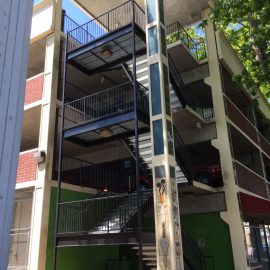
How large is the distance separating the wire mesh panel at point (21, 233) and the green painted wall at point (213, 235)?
6.65 meters

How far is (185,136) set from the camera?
15.6 m

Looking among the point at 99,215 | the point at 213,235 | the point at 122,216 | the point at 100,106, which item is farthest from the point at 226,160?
the point at 100,106

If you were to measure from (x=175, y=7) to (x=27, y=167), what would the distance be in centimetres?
1122

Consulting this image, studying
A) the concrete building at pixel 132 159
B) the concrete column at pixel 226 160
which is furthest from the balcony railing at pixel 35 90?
the concrete column at pixel 226 160

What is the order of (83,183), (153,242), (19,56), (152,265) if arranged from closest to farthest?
(19,56)
(153,242)
(152,265)
(83,183)

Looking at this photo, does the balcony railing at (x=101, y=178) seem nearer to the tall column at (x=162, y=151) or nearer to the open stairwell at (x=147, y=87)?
the open stairwell at (x=147, y=87)

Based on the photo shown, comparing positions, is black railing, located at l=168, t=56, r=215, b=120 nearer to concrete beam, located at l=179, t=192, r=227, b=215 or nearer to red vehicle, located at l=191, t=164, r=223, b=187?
red vehicle, located at l=191, t=164, r=223, b=187

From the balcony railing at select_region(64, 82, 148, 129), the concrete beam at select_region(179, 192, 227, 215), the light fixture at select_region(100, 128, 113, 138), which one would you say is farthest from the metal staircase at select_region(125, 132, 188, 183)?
the concrete beam at select_region(179, 192, 227, 215)

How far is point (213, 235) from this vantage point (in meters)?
14.0

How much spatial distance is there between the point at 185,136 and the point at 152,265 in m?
6.15

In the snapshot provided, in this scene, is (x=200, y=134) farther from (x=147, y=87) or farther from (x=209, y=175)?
(x=147, y=87)

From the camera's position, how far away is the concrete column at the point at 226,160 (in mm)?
12961

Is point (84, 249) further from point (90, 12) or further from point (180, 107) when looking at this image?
point (90, 12)

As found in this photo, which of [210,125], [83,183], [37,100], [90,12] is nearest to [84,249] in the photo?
[83,183]
